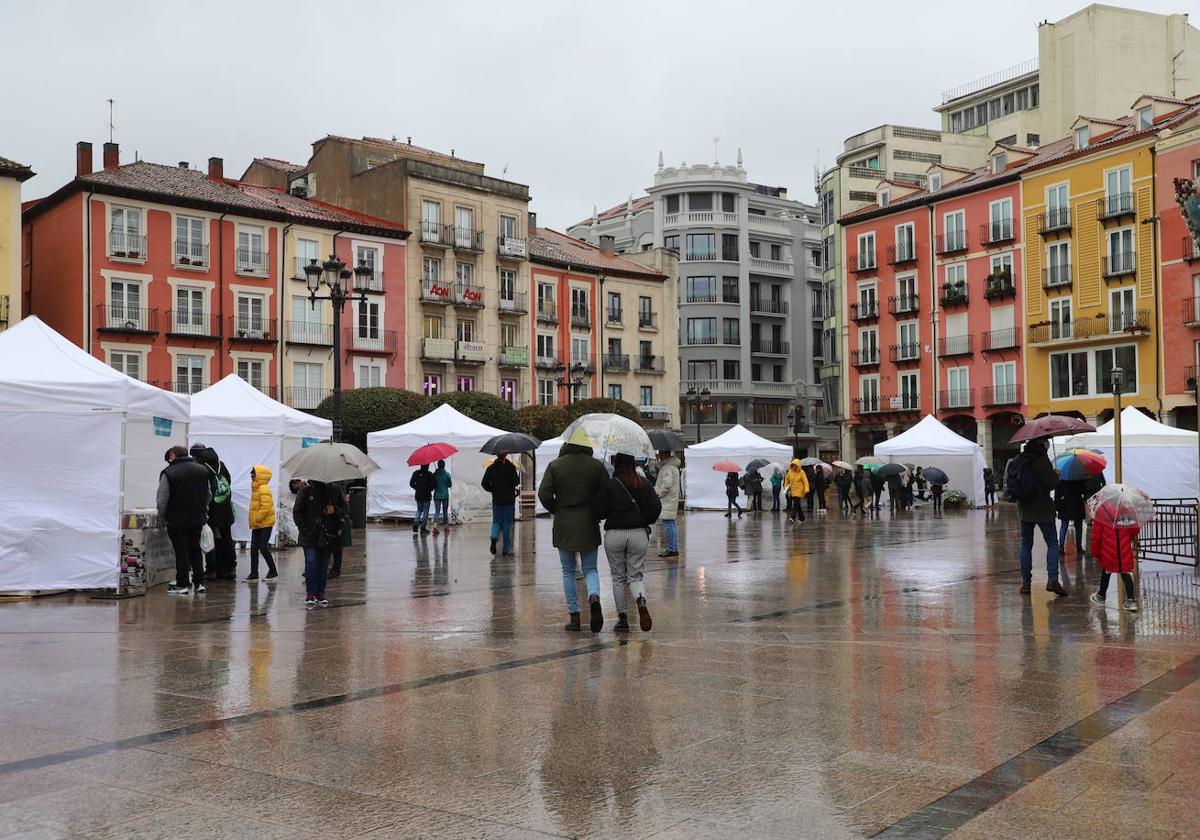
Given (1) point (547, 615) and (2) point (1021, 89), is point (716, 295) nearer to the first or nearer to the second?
(2) point (1021, 89)

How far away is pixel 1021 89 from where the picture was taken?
65375 mm

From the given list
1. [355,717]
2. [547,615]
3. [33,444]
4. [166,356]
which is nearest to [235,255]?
[166,356]

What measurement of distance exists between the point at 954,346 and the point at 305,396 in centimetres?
2977

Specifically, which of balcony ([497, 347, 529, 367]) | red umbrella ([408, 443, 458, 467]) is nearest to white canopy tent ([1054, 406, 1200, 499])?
red umbrella ([408, 443, 458, 467])

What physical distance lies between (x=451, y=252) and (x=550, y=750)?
4978cm

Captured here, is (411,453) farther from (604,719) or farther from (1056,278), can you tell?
(1056,278)

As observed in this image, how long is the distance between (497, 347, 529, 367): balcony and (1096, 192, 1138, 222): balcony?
26201mm

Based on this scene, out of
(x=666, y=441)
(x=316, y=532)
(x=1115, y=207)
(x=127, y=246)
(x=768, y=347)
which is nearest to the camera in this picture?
(x=316, y=532)

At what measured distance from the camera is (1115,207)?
47469 mm

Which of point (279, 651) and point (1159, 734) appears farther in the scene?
point (279, 651)

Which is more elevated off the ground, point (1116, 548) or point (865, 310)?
point (865, 310)

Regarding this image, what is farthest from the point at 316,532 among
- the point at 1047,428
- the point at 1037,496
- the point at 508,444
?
the point at 508,444

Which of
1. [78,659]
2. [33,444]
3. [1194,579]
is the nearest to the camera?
[78,659]

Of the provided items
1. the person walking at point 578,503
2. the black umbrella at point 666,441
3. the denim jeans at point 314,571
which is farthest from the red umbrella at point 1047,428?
the black umbrella at point 666,441
